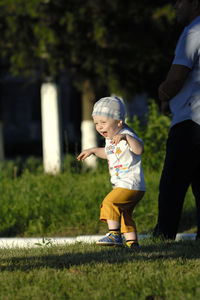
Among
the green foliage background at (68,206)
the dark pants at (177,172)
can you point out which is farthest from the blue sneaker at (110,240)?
the green foliage background at (68,206)

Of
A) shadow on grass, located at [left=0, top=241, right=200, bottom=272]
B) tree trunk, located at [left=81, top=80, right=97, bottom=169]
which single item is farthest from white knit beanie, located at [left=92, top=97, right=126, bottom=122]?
tree trunk, located at [left=81, top=80, right=97, bottom=169]

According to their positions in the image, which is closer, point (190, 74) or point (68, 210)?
point (190, 74)

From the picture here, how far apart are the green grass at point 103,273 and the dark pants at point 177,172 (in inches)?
12.9

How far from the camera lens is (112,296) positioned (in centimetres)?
315

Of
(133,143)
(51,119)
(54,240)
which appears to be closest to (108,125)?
(133,143)

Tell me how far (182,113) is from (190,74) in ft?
1.06

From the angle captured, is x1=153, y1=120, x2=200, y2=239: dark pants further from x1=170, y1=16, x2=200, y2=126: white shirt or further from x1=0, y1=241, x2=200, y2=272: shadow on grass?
x1=0, y1=241, x2=200, y2=272: shadow on grass

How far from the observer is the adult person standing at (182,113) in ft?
15.0

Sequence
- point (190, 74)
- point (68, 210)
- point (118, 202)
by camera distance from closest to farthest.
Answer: point (118, 202), point (190, 74), point (68, 210)

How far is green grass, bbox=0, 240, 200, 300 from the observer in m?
3.22

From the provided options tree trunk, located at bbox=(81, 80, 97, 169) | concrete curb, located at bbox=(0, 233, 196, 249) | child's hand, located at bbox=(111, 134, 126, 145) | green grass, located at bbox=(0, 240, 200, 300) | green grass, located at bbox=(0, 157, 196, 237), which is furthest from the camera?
tree trunk, located at bbox=(81, 80, 97, 169)

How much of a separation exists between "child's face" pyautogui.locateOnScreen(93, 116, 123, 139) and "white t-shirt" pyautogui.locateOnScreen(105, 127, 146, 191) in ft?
0.17

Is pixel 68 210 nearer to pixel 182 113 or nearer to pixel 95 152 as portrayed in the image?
pixel 95 152

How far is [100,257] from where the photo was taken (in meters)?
4.15
